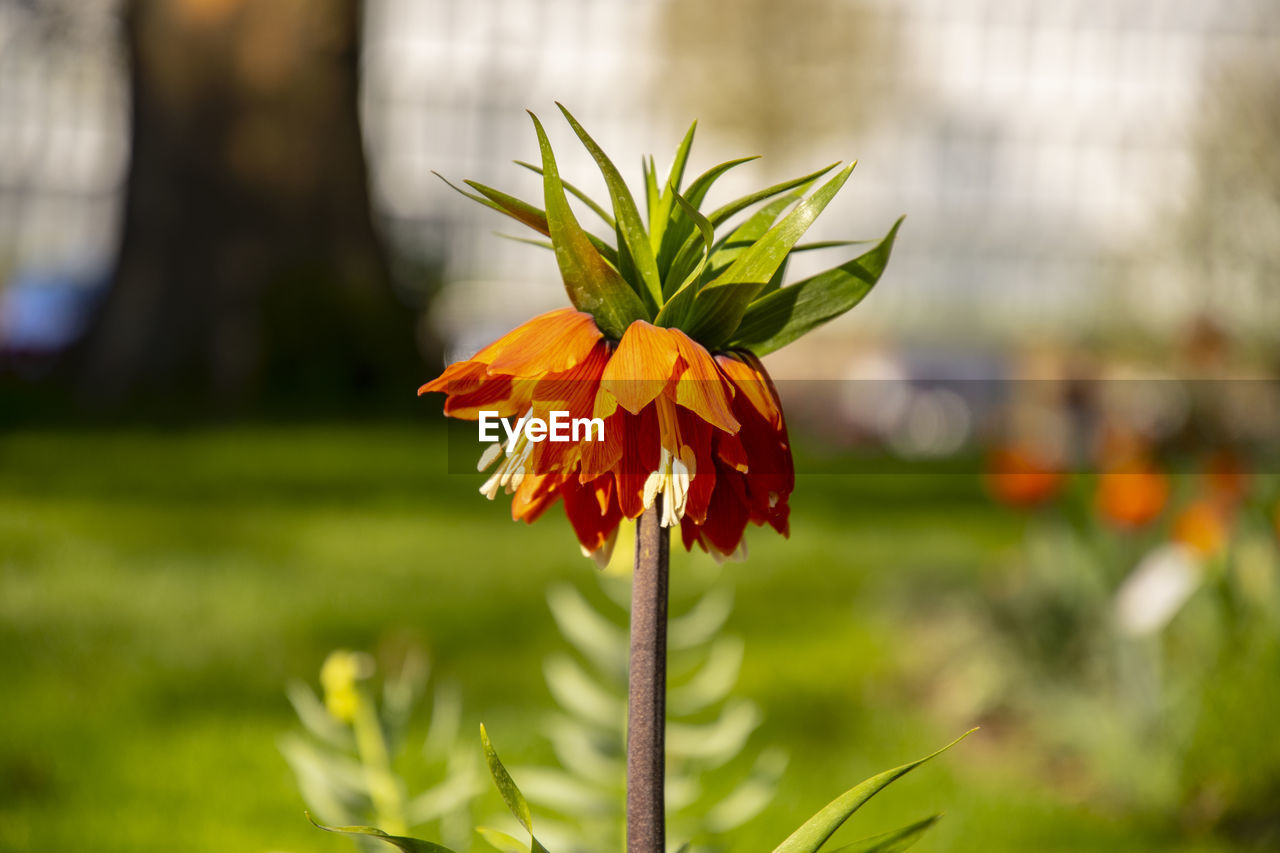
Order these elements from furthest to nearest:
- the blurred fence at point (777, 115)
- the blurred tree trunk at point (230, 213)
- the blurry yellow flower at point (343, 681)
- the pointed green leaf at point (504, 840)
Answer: the blurred fence at point (777, 115)
the blurred tree trunk at point (230, 213)
the blurry yellow flower at point (343, 681)
the pointed green leaf at point (504, 840)

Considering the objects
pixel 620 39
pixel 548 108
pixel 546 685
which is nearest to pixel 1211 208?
pixel 546 685

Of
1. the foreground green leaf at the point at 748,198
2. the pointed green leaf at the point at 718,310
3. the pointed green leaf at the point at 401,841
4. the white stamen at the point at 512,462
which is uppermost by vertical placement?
the foreground green leaf at the point at 748,198

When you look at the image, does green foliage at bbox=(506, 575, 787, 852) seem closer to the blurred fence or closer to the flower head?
the flower head

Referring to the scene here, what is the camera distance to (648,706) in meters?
0.46

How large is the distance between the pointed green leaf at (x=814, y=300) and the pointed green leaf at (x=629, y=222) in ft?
0.14

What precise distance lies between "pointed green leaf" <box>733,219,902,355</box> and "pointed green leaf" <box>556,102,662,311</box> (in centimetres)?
4

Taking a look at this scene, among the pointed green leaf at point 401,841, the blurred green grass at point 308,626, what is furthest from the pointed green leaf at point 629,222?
the blurred green grass at point 308,626

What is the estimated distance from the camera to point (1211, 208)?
12.3 ft

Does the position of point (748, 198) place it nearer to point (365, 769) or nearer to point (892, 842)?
point (892, 842)

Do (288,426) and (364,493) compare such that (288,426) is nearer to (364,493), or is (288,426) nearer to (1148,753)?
(364,493)

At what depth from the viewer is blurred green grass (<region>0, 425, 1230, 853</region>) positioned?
1.91m

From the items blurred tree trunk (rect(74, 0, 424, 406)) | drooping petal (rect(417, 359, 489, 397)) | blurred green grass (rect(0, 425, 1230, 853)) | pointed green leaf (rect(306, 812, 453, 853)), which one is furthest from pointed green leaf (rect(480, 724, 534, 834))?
blurred tree trunk (rect(74, 0, 424, 406))

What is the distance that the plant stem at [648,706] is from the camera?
1.50 ft

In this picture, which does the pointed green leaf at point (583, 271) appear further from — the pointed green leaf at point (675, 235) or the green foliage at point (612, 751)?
the green foliage at point (612, 751)
